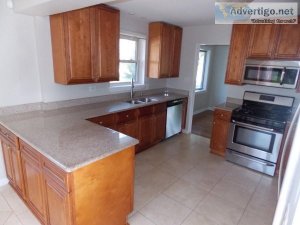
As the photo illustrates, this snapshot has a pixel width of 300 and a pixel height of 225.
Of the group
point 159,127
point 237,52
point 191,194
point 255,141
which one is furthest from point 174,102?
point 191,194

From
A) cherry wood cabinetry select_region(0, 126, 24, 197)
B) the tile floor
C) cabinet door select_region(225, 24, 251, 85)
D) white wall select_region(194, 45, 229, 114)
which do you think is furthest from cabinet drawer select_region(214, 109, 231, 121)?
cherry wood cabinetry select_region(0, 126, 24, 197)

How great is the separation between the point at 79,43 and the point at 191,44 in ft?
8.75

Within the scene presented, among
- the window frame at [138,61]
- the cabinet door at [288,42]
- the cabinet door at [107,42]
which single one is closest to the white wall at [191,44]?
the window frame at [138,61]

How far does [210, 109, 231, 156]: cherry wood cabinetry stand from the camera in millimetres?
3471

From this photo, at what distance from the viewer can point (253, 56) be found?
3205mm

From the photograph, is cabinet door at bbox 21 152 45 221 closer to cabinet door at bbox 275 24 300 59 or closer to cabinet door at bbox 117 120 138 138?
cabinet door at bbox 117 120 138 138

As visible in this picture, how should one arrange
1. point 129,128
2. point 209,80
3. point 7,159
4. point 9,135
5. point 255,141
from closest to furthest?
point 9,135 → point 7,159 → point 255,141 → point 129,128 → point 209,80

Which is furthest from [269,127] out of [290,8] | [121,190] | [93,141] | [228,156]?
[93,141]

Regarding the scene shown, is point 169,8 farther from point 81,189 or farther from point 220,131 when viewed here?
point 81,189

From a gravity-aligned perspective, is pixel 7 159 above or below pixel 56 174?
below

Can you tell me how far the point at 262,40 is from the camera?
3.07 m

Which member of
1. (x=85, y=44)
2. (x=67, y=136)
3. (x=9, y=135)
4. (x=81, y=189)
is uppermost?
Answer: (x=85, y=44)

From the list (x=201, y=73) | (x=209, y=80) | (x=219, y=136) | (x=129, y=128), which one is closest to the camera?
(x=129, y=128)

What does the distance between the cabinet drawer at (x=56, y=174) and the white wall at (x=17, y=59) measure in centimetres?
133
